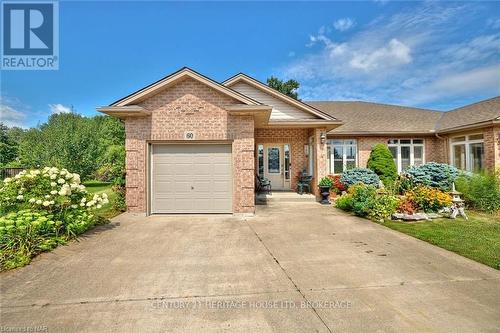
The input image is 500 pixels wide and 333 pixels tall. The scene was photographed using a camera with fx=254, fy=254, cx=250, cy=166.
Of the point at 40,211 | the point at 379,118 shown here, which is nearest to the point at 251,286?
the point at 40,211

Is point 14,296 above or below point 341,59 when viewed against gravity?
below

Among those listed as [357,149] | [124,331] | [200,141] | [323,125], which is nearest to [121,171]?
[200,141]

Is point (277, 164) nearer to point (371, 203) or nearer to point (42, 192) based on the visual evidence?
point (371, 203)

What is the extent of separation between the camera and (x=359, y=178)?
488 inches

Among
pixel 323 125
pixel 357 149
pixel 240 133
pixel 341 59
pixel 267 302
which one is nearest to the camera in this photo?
pixel 267 302

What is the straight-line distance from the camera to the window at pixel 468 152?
1296 cm

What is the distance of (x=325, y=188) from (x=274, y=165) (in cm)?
362

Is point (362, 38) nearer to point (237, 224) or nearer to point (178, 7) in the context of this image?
point (178, 7)

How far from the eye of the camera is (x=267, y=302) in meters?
3.38

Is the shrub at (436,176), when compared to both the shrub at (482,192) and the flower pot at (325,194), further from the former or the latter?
the flower pot at (325,194)

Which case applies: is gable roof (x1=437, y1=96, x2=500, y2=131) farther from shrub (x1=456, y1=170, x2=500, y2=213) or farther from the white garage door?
the white garage door

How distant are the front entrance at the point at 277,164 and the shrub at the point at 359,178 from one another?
3019 mm

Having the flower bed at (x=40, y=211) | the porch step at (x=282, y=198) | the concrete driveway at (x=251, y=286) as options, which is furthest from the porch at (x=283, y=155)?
the flower bed at (x=40, y=211)

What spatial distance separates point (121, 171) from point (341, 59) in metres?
15.1
